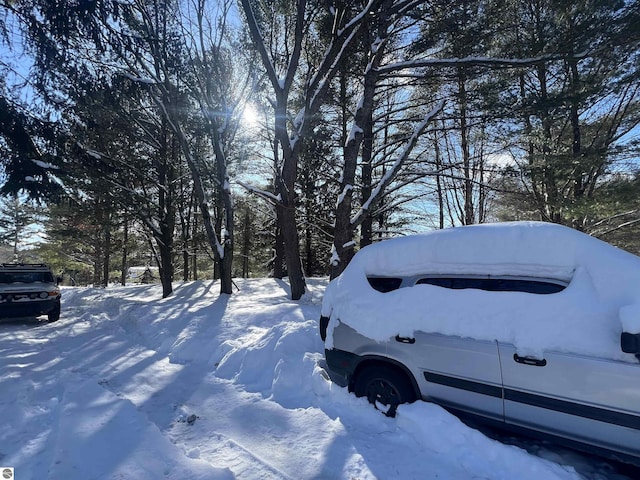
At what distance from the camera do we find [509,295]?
3.05 m

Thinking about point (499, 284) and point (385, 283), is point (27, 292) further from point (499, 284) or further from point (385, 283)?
point (499, 284)

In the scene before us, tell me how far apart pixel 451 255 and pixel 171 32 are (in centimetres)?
1250

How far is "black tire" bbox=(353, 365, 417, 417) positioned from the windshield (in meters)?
10.9

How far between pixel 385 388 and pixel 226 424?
1794 millimetres

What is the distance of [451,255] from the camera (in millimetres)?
3486

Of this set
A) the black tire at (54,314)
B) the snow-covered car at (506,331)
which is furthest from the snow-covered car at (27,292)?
the snow-covered car at (506,331)

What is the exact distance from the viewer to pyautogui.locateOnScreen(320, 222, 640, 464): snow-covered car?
8.25 feet

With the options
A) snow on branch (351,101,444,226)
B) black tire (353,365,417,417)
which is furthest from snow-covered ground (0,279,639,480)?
snow on branch (351,101,444,226)

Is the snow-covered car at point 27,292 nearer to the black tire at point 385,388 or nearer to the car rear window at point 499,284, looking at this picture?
the black tire at point 385,388

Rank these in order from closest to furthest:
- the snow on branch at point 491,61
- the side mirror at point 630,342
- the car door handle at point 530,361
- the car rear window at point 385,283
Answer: the side mirror at point 630,342 < the car door handle at point 530,361 < the car rear window at point 385,283 < the snow on branch at point 491,61

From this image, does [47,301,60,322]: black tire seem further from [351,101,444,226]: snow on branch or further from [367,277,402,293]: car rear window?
[367,277,402,293]: car rear window

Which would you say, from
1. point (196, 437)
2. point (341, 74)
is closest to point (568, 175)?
point (341, 74)

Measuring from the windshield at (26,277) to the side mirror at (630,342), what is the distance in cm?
1318

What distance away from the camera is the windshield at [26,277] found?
9.57 metres
